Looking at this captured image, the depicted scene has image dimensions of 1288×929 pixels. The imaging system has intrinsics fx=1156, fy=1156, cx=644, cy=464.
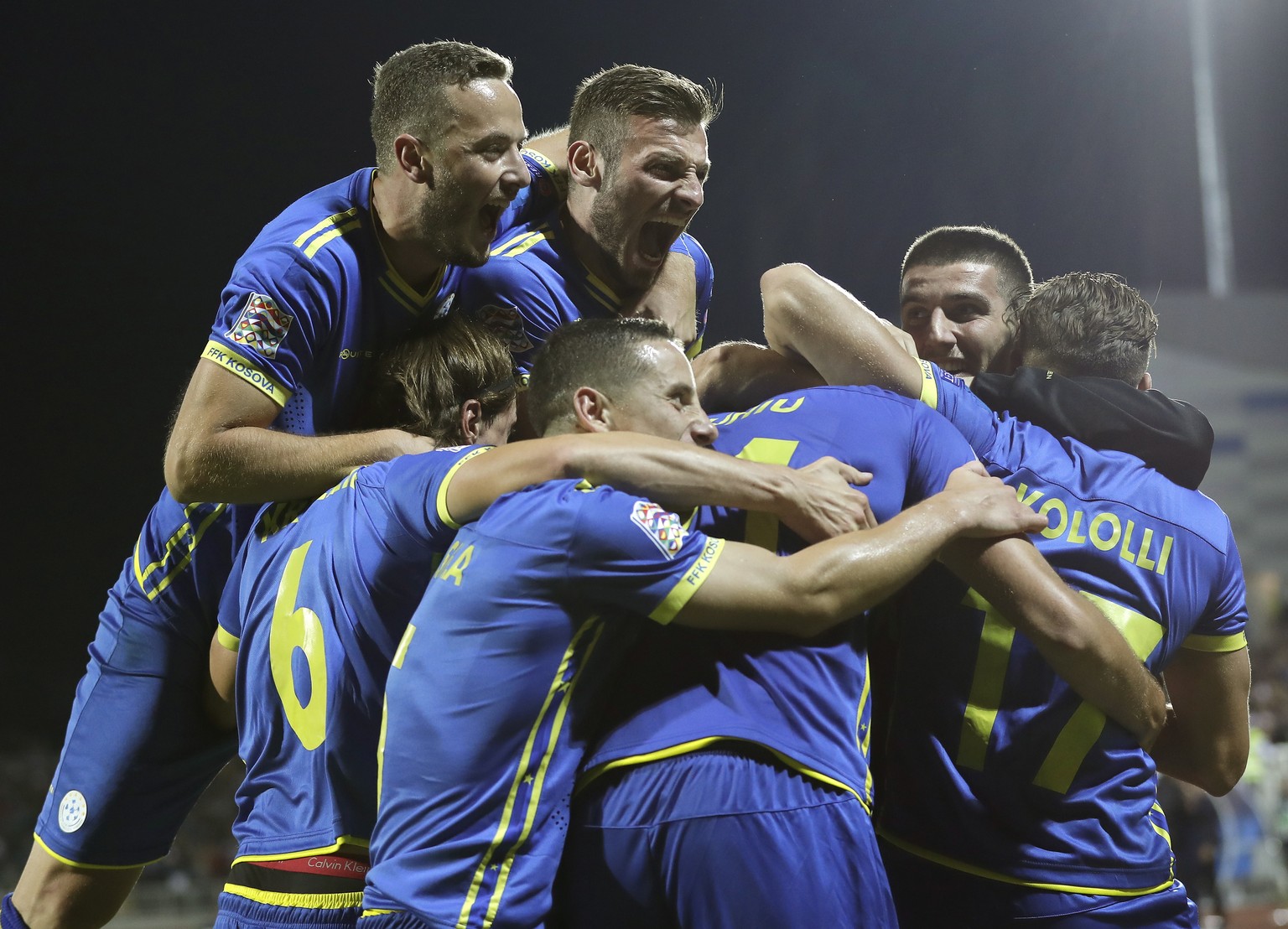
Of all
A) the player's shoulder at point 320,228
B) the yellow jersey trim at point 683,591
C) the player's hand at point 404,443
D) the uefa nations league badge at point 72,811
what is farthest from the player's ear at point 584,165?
the uefa nations league badge at point 72,811

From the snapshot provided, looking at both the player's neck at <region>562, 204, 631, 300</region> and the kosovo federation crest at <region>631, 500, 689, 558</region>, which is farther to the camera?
the player's neck at <region>562, 204, 631, 300</region>

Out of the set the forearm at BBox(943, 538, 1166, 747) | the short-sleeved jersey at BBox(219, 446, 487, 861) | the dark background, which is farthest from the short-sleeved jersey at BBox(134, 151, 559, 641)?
the dark background

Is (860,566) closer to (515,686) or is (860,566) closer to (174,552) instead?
(515,686)

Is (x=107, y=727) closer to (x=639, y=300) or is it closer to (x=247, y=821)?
(x=247, y=821)

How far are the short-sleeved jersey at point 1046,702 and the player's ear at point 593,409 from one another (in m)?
0.71

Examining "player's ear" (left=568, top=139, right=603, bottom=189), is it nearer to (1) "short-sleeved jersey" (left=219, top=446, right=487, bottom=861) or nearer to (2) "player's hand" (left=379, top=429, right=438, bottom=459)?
(2) "player's hand" (left=379, top=429, right=438, bottom=459)

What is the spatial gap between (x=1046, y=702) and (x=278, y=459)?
5.82 feet

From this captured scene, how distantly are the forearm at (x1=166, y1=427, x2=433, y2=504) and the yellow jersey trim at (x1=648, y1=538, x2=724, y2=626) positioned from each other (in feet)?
3.33

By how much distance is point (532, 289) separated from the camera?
3.12 metres

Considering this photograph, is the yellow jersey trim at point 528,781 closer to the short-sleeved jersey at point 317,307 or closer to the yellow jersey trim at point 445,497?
the yellow jersey trim at point 445,497

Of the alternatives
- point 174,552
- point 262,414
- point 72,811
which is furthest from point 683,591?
point 72,811

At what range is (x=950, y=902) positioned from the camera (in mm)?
2459

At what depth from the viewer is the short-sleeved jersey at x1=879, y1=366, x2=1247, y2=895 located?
2.39 meters

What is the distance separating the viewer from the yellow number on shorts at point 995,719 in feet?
7.81
